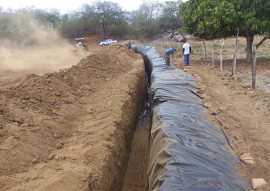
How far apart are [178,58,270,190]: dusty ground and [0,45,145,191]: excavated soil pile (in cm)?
197

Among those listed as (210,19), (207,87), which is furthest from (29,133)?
(210,19)

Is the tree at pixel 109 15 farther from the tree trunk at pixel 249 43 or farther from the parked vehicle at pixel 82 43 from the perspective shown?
the tree trunk at pixel 249 43

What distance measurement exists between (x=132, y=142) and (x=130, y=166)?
104cm

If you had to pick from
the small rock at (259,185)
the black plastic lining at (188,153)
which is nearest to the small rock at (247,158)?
the black plastic lining at (188,153)

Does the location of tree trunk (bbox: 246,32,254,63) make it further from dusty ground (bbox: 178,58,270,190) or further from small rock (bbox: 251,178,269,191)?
small rock (bbox: 251,178,269,191)

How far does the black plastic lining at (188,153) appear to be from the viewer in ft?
12.2

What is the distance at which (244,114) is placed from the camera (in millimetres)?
7633

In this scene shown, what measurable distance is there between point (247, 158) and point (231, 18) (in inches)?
415

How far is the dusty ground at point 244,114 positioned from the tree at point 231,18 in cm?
265

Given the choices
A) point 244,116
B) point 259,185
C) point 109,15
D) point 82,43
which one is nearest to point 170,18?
point 109,15

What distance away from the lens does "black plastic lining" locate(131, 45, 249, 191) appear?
3.72 m

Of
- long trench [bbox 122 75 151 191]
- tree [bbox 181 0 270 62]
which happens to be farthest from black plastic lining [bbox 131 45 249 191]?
tree [bbox 181 0 270 62]

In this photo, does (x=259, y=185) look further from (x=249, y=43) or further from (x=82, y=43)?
(x=82, y=43)

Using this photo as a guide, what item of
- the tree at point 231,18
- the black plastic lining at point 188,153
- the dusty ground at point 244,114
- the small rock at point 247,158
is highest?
the tree at point 231,18
